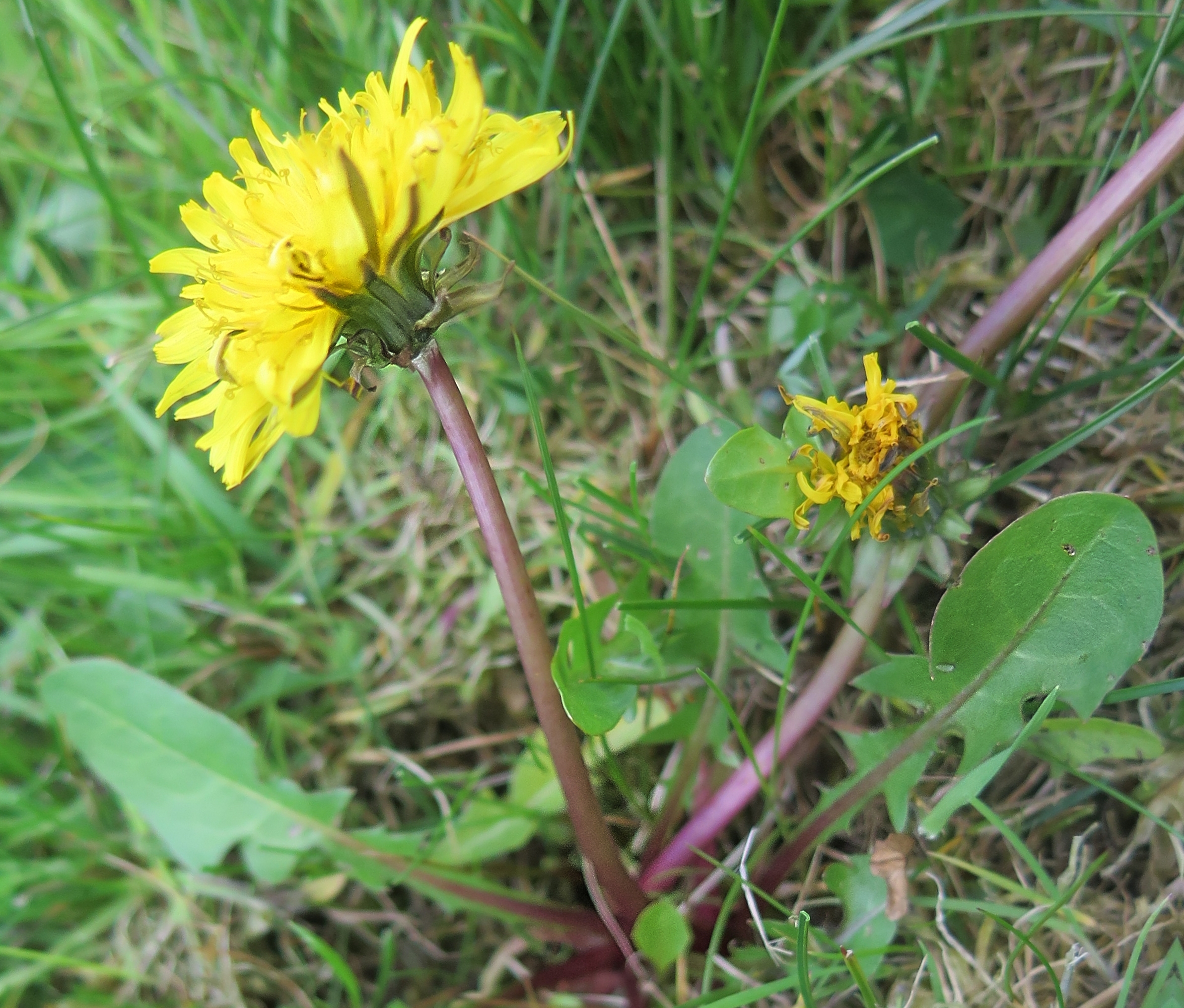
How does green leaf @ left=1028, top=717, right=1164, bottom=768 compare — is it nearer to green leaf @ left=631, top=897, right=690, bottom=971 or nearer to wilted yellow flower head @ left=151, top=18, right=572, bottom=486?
green leaf @ left=631, top=897, right=690, bottom=971

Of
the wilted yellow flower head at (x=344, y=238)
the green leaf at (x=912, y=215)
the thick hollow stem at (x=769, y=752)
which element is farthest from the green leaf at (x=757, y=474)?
the green leaf at (x=912, y=215)

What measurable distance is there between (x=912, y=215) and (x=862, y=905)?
950mm

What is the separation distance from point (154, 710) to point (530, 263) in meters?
0.91

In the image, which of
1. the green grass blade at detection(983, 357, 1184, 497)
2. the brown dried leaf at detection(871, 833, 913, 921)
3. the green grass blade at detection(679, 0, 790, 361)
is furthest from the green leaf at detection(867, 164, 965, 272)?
the brown dried leaf at detection(871, 833, 913, 921)

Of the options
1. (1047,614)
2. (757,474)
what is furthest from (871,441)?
(1047,614)

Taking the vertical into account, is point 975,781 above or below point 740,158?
below

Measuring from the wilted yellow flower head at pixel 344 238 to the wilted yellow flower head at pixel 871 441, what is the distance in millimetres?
374

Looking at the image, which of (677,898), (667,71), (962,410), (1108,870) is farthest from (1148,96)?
(677,898)

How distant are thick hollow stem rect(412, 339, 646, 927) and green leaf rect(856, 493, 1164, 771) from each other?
1.13 feet

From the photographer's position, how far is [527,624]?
3.24 ft

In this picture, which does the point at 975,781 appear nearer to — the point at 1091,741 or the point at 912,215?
the point at 1091,741

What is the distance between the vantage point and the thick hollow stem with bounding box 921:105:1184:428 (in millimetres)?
974

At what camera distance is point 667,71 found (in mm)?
1328

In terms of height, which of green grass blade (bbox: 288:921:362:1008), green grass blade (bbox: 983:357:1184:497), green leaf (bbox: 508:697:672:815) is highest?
green grass blade (bbox: 983:357:1184:497)
